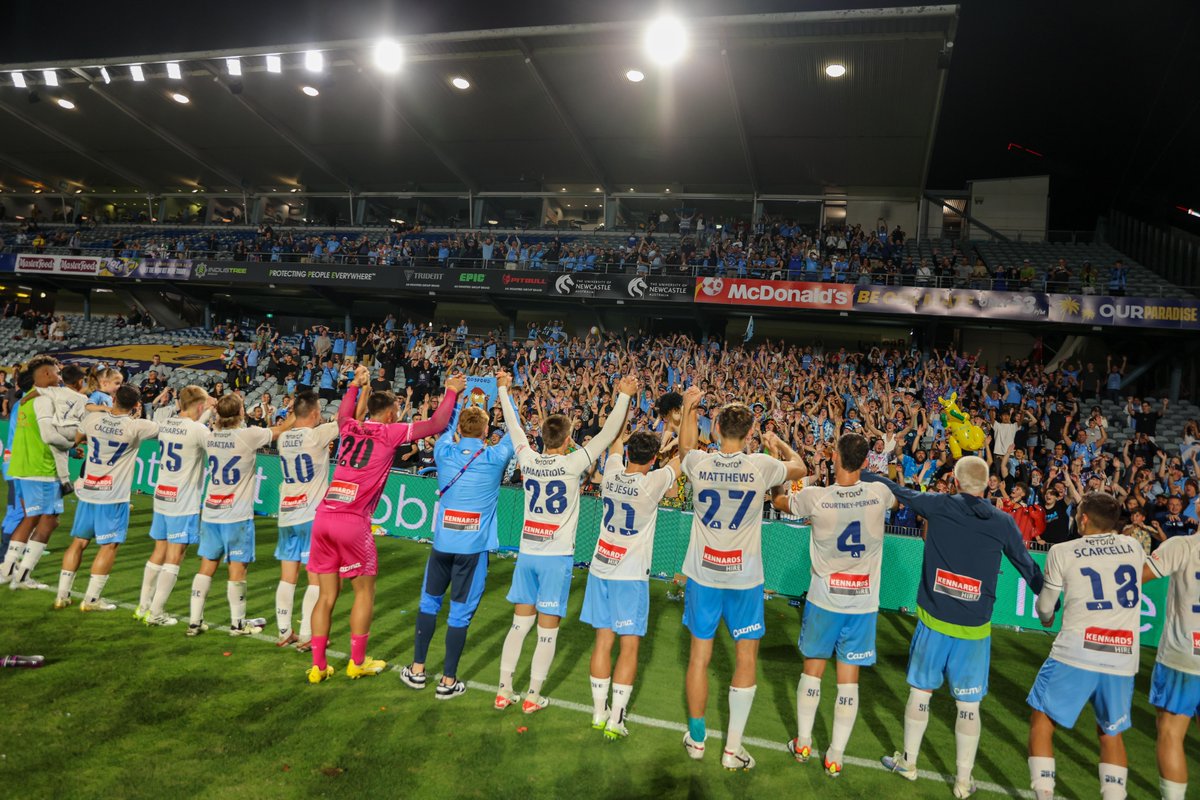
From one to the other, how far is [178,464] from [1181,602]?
8643mm

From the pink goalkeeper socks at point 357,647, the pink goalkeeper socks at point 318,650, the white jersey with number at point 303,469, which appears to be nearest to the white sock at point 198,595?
the white jersey with number at point 303,469

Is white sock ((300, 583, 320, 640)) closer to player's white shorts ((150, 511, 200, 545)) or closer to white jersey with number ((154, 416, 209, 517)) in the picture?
player's white shorts ((150, 511, 200, 545))

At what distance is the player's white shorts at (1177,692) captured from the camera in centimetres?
441

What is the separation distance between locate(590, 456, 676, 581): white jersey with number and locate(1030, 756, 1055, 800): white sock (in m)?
2.90

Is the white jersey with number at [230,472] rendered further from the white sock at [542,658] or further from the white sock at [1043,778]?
the white sock at [1043,778]

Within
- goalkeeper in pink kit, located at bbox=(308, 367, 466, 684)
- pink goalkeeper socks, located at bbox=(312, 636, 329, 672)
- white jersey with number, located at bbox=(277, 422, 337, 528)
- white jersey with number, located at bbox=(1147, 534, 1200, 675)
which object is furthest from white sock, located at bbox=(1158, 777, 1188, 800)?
white jersey with number, located at bbox=(277, 422, 337, 528)

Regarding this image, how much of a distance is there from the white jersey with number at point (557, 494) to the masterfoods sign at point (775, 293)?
17409 millimetres

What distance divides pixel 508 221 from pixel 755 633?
31443mm

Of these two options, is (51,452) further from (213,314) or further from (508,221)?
(213,314)

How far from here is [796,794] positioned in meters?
4.41

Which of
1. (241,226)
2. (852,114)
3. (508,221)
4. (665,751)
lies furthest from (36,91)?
(665,751)

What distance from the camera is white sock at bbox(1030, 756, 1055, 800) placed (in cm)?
434

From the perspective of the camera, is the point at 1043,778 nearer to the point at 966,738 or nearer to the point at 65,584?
the point at 966,738

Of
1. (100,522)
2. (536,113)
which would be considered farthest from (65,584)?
(536,113)
